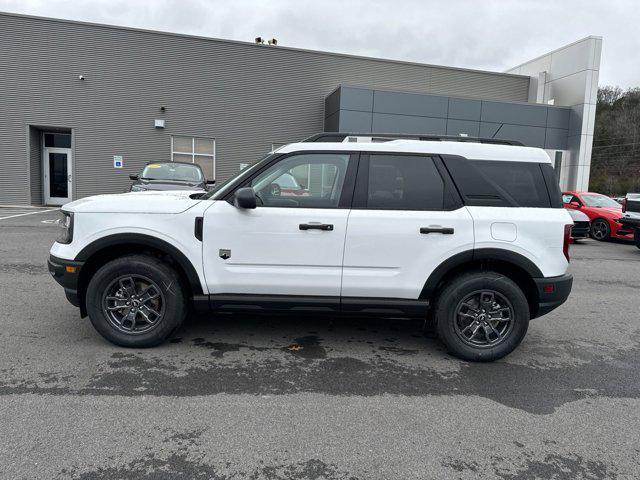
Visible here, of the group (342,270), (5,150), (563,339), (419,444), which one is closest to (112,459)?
(419,444)

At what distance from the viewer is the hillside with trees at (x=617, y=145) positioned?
5509cm

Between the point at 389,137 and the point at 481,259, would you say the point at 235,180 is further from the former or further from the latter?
the point at 481,259

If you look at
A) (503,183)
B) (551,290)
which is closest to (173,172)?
(503,183)

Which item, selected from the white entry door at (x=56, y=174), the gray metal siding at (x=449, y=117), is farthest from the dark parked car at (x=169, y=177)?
the white entry door at (x=56, y=174)

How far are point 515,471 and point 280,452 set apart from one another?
1.33m

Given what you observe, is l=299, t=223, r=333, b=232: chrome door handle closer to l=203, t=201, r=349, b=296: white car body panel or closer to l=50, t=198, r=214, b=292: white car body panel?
l=203, t=201, r=349, b=296: white car body panel

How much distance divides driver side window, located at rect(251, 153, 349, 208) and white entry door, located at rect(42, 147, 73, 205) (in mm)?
19504

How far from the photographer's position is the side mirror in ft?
12.6

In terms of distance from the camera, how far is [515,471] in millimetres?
2623

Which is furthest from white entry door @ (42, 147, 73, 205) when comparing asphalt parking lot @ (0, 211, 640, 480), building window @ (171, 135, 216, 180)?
asphalt parking lot @ (0, 211, 640, 480)

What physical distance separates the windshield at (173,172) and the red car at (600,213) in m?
10.0

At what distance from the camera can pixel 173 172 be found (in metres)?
12.3

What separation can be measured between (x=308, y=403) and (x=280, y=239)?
4.48ft

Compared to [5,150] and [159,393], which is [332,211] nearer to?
[159,393]
